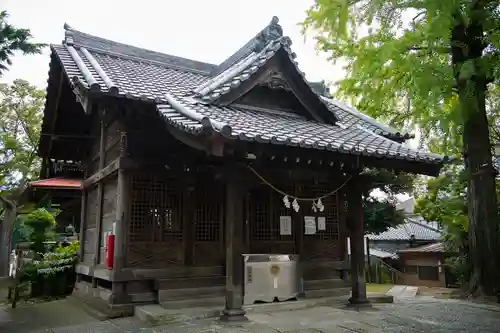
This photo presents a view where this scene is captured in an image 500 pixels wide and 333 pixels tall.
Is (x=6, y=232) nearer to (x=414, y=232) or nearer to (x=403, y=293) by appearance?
(x=403, y=293)

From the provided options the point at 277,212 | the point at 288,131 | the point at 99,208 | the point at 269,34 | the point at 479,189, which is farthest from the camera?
the point at 269,34

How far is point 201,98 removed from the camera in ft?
28.7

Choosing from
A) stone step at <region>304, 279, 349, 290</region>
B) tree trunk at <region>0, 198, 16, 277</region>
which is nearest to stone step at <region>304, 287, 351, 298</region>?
stone step at <region>304, 279, 349, 290</region>

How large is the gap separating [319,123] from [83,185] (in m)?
7.27

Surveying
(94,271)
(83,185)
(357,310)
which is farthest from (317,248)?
(83,185)

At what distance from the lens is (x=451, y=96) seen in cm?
940

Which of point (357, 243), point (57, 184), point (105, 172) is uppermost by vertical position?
point (57, 184)

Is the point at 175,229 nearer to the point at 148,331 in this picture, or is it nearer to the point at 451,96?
the point at 148,331

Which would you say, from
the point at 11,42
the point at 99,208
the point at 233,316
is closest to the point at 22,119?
the point at 11,42

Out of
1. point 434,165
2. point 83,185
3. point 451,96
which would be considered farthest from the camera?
point 83,185

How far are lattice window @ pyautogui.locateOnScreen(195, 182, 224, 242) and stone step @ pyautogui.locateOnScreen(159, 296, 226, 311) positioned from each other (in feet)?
4.20

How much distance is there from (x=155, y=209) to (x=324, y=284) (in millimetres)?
4566

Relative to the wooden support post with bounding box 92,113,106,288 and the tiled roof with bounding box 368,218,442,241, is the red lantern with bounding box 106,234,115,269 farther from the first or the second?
the tiled roof with bounding box 368,218,442,241

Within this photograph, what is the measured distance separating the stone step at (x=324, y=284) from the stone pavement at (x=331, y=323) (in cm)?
104
